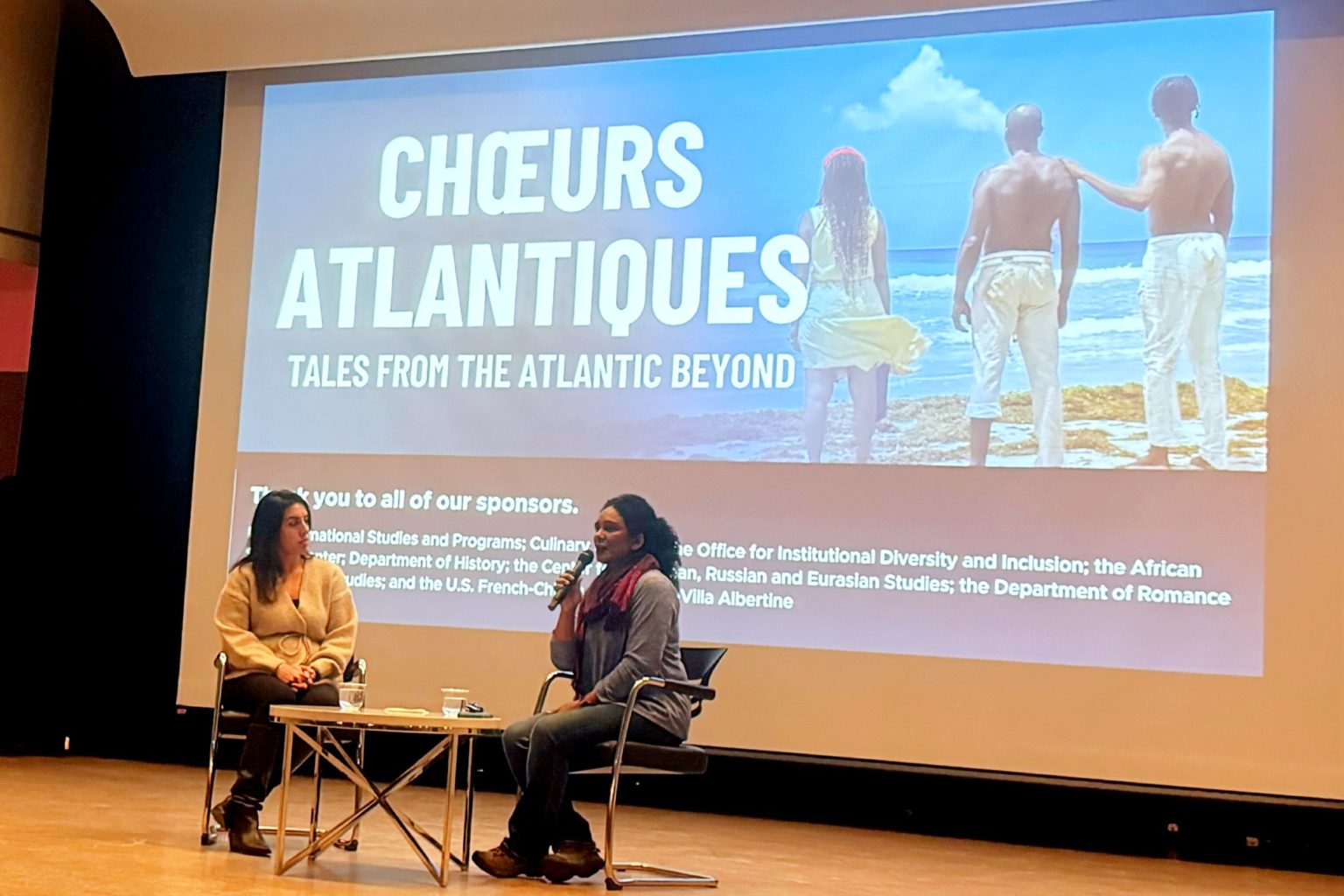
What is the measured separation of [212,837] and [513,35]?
10.8ft

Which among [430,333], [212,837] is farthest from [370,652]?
[212,837]

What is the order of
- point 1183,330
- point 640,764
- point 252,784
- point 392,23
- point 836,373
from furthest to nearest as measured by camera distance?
1. point 392,23
2. point 836,373
3. point 1183,330
4. point 252,784
5. point 640,764

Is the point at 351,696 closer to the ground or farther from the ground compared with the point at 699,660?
closer to the ground

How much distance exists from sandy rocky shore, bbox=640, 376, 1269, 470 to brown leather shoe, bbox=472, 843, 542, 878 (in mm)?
2006

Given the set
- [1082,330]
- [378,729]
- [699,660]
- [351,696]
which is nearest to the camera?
[378,729]

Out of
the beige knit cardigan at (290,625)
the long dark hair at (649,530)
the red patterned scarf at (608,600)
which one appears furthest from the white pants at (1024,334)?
the beige knit cardigan at (290,625)

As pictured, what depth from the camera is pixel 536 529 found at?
5.77 metres

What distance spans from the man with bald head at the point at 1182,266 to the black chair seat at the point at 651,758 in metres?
1.99

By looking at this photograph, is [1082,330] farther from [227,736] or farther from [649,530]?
[227,736]

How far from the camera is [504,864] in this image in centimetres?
389

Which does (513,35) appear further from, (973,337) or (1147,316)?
(1147,316)

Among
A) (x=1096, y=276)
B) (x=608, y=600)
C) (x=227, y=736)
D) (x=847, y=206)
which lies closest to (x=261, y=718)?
(x=227, y=736)

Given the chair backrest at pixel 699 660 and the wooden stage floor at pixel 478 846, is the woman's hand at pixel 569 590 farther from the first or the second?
the wooden stage floor at pixel 478 846

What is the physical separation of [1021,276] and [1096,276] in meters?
0.25
